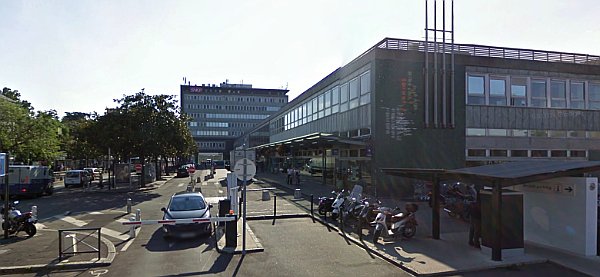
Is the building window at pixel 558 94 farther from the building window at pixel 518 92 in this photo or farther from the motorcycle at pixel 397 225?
the motorcycle at pixel 397 225

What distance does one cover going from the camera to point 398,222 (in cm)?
1152

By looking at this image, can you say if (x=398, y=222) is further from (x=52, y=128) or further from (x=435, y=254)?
(x=52, y=128)

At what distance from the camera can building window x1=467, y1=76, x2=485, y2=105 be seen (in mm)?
24062

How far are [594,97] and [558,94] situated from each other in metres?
2.93

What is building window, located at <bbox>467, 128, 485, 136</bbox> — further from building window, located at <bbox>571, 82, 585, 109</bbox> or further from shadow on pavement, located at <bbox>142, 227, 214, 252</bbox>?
shadow on pavement, located at <bbox>142, 227, 214, 252</bbox>

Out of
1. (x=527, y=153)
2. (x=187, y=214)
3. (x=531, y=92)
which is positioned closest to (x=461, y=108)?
(x=531, y=92)

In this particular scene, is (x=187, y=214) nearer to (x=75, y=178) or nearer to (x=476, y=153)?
(x=476, y=153)

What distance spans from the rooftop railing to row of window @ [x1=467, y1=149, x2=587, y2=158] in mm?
5691

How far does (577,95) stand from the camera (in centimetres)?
2591

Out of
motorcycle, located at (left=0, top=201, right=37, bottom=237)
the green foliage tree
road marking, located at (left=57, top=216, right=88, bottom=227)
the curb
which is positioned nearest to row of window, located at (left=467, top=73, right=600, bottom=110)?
road marking, located at (left=57, top=216, right=88, bottom=227)

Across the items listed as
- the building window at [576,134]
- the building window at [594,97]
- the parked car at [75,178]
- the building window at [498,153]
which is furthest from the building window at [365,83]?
the parked car at [75,178]

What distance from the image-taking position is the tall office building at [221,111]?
114938 millimetres

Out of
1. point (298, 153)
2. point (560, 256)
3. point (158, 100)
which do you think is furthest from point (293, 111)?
point (560, 256)

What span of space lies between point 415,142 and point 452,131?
2551 mm
